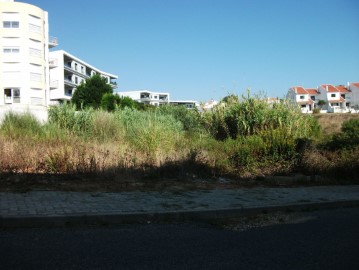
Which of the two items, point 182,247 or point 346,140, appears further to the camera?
point 346,140

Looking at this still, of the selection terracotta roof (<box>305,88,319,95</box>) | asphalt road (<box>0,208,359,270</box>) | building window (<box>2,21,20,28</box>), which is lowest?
asphalt road (<box>0,208,359,270</box>)

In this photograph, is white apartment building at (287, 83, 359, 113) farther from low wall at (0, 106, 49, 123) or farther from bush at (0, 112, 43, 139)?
bush at (0, 112, 43, 139)

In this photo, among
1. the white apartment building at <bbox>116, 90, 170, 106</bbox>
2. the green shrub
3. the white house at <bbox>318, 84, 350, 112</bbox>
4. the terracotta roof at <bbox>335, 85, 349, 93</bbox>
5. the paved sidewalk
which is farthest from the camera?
the white apartment building at <bbox>116, 90, 170, 106</bbox>

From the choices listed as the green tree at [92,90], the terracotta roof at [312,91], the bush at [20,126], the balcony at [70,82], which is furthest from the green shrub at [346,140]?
the terracotta roof at [312,91]

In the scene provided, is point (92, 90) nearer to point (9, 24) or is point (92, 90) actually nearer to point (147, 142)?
point (9, 24)

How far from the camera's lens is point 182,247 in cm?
482

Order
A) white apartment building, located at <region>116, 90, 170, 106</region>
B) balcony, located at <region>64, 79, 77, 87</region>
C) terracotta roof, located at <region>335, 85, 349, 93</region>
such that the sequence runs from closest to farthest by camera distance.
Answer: balcony, located at <region>64, 79, 77, 87</region> → terracotta roof, located at <region>335, 85, 349, 93</region> → white apartment building, located at <region>116, 90, 170, 106</region>

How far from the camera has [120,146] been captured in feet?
38.5

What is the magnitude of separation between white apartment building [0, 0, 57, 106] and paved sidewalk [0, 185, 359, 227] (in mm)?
50888

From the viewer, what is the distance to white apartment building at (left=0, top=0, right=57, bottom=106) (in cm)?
5459

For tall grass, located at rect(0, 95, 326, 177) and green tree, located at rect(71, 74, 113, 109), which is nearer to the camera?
tall grass, located at rect(0, 95, 326, 177)

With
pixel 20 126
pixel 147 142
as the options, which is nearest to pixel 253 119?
pixel 147 142

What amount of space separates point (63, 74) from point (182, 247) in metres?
75.4

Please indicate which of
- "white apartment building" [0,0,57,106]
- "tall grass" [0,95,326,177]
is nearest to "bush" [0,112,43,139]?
"tall grass" [0,95,326,177]
